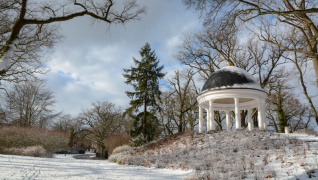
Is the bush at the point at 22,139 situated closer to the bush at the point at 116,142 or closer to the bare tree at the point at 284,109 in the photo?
the bush at the point at 116,142

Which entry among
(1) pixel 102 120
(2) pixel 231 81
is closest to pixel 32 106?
(1) pixel 102 120

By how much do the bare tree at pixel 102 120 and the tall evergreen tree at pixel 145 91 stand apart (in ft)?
34.2

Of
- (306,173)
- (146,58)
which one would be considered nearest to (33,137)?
(146,58)

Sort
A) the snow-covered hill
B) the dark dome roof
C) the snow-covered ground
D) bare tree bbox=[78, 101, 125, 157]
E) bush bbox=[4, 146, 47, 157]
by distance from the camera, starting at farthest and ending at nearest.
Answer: bare tree bbox=[78, 101, 125, 157] < bush bbox=[4, 146, 47, 157] < the dark dome roof < the snow-covered ground < the snow-covered hill

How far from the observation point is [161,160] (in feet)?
41.1

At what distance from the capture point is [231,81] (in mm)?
18031

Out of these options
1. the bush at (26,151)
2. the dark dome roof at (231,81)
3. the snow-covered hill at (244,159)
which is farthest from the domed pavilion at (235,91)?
the bush at (26,151)

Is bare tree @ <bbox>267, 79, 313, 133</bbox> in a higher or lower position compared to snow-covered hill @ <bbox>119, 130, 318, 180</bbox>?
higher

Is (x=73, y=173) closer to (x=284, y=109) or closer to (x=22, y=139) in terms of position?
(x=22, y=139)

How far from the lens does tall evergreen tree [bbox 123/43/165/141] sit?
90.0ft

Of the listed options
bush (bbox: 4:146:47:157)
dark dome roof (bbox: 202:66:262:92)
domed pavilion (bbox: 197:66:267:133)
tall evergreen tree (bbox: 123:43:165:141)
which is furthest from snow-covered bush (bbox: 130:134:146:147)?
dark dome roof (bbox: 202:66:262:92)

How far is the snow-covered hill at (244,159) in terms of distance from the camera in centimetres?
759

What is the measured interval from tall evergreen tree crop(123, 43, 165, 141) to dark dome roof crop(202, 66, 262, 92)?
10.0 metres

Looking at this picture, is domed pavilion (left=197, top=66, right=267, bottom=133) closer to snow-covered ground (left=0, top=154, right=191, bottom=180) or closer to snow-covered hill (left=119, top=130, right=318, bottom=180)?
snow-covered hill (left=119, top=130, right=318, bottom=180)
